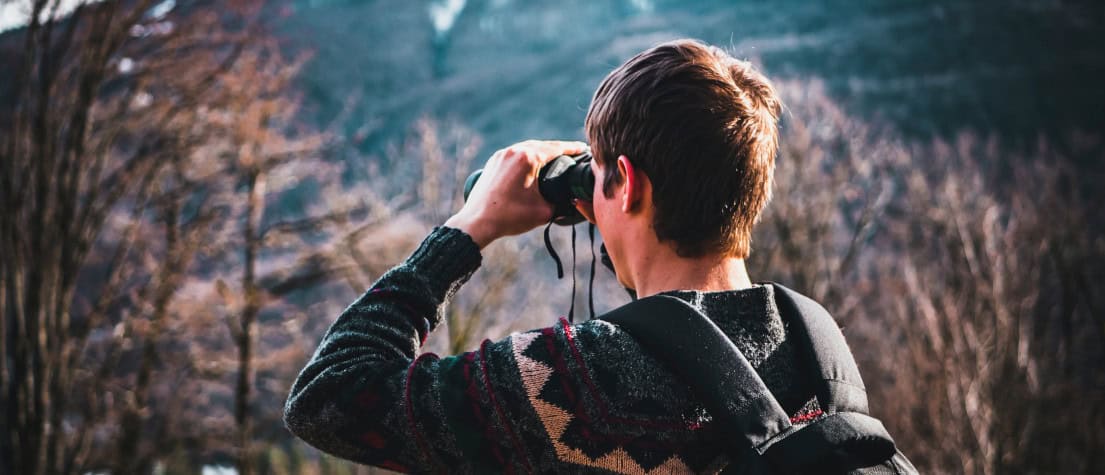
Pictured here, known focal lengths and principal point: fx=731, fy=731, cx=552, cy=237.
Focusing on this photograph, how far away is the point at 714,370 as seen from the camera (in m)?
0.99

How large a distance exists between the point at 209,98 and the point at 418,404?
28.0 ft

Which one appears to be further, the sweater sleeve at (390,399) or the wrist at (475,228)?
the wrist at (475,228)

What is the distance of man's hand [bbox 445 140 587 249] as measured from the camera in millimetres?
1296

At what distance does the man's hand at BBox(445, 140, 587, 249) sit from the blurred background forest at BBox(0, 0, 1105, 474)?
49 centimetres

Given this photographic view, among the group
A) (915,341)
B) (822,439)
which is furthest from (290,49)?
(822,439)

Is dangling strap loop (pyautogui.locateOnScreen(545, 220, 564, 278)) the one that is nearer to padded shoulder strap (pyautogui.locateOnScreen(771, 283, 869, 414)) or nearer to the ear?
the ear

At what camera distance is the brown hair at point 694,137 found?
43.9 inches

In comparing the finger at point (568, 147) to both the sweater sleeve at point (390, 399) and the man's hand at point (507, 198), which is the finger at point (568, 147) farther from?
the sweater sleeve at point (390, 399)

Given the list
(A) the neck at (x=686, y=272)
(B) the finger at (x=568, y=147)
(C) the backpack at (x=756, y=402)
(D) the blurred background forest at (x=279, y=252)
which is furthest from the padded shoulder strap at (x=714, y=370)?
(D) the blurred background forest at (x=279, y=252)

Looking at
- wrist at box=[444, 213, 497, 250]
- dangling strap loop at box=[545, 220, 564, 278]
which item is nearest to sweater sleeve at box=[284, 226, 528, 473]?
wrist at box=[444, 213, 497, 250]

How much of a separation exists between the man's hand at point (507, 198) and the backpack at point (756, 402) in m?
0.31

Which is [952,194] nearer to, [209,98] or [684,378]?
[209,98]

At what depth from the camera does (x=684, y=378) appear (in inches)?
40.3

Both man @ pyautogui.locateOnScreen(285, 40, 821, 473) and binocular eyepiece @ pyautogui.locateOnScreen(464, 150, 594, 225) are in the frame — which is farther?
binocular eyepiece @ pyautogui.locateOnScreen(464, 150, 594, 225)
